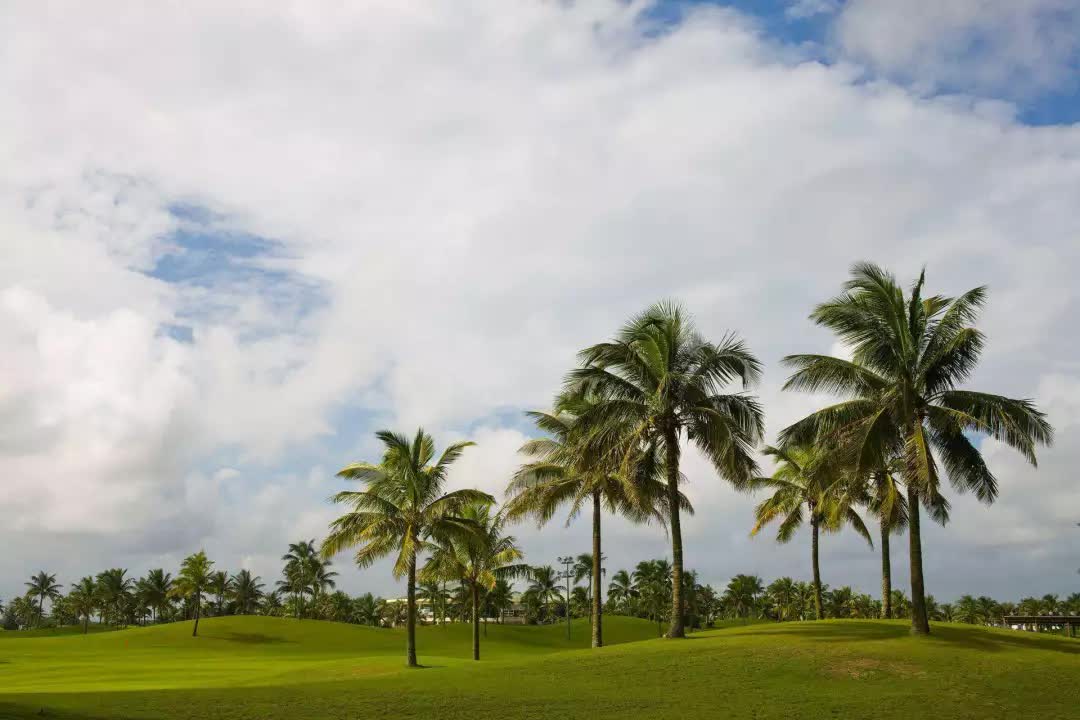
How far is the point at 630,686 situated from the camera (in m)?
24.4

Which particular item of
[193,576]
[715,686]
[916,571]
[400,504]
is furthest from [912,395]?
[193,576]

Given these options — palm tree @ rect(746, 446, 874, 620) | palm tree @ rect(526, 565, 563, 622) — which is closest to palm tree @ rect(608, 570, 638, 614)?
palm tree @ rect(526, 565, 563, 622)

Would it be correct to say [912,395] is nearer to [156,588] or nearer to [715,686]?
[715,686]

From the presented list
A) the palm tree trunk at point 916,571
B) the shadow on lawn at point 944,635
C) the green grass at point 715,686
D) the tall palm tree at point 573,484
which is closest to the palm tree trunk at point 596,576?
the tall palm tree at point 573,484

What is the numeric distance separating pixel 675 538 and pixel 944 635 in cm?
1042

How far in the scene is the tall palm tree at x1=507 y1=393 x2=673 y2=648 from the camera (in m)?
39.7

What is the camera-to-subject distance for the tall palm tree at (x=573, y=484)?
3966 centimetres

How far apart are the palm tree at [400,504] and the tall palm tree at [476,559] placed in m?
2.79

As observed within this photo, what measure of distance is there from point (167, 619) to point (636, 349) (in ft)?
496

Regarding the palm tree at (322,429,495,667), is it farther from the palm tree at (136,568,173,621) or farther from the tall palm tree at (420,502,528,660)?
the palm tree at (136,568,173,621)

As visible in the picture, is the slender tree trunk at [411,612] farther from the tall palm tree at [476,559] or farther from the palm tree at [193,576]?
the palm tree at [193,576]

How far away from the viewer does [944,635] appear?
3106 cm

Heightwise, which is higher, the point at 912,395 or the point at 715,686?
the point at 912,395

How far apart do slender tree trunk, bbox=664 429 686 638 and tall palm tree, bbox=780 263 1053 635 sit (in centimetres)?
574
